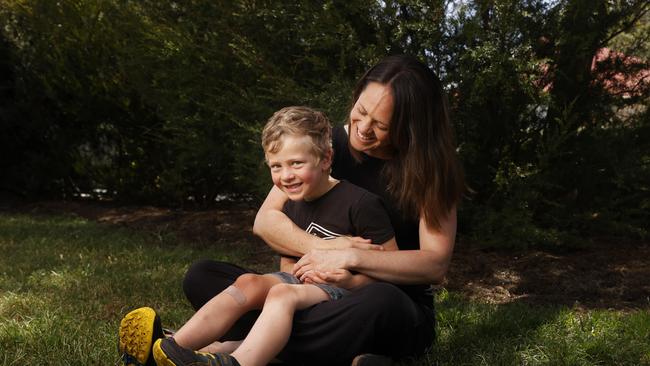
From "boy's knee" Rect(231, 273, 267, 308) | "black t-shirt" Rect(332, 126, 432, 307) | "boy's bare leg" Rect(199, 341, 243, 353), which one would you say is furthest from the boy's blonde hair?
"boy's bare leg" Rect(199, 341, 243, 353)

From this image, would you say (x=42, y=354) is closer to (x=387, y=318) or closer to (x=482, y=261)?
(x=387, y=318)

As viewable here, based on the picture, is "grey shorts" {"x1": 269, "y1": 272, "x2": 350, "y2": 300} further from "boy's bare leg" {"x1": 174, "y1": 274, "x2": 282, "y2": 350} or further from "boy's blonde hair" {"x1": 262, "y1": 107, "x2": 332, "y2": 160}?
"boy's blonde hair" {"x1": 262, "y1": 107, "x2": 332, "y2": 160}

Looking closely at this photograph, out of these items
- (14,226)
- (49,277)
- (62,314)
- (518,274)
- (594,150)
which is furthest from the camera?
(14,226)

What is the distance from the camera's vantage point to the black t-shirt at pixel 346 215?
9.21 feet

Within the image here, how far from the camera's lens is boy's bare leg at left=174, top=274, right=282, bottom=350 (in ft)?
8.50

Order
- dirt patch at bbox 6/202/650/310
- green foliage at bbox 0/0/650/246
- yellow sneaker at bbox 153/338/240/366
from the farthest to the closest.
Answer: green foliage at bbox 0/0/650/246 < dirt patch at bbox 6/202/650/310 < yellow sneaker at bbox 153/338/240/366

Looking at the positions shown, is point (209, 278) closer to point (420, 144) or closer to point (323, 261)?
point (323, 261)

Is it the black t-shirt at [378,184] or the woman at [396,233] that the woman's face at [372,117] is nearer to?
the woman at [396,233]

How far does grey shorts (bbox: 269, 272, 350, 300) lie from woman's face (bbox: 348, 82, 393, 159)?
59cm

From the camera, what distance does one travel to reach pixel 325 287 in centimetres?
274

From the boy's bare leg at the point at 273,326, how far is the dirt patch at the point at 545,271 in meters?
2.12

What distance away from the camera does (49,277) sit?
15.3ft

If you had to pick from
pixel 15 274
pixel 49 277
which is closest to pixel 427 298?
pixel 49 277

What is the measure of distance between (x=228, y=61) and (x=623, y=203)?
10.6 feet
